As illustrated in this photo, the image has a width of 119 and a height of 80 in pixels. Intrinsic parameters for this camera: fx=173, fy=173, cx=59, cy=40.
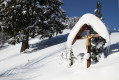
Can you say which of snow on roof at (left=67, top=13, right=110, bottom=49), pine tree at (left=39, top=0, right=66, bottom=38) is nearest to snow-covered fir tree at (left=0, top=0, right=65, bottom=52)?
pine tree at (left=39, top=0, right=66, bottom=38)

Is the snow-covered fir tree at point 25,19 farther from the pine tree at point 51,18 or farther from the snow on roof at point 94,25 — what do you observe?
the snow on roof at point 94,25

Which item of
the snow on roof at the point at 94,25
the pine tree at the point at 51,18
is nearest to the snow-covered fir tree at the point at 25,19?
the pine tree at the point at 51,18

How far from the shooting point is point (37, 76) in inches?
369

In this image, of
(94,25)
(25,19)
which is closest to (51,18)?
(25,19)

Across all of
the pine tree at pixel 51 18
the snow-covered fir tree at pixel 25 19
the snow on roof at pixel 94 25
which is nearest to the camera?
the snow on roof at pixel 94 25

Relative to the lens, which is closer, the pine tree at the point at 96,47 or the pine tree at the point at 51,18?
the pine tree at the point at 96,47

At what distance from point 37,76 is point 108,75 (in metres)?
4.26

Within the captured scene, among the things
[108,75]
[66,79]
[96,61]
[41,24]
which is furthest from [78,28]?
[41,24]

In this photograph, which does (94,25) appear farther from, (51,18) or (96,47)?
(51,18)

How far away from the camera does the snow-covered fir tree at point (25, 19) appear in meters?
17.6

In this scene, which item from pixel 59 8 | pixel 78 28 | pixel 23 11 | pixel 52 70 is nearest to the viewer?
pixel 78 28

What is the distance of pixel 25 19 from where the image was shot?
1788cm

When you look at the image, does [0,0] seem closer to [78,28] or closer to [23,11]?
[23,11]

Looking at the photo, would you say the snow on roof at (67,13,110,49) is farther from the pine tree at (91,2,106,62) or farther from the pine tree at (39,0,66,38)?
the pine tree at (39,0,66,38)
